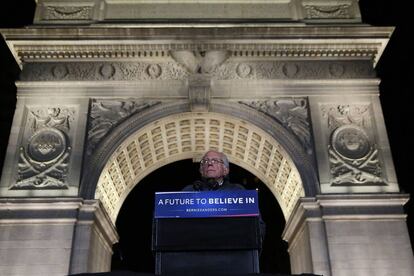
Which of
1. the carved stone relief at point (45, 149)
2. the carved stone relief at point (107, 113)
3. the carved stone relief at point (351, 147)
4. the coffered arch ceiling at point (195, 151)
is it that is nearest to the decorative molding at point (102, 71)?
the carved stone relief at point (107, 113)

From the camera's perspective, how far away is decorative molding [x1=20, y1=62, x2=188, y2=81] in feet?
58.4

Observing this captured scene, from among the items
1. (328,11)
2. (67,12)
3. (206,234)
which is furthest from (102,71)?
(206,234)

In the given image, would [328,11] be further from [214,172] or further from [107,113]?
[214,172]

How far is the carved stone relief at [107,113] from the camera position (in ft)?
55.8

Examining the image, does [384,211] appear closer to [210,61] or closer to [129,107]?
[210,61]

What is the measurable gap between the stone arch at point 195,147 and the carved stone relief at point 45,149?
3.49 feet

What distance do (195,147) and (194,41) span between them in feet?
16.0

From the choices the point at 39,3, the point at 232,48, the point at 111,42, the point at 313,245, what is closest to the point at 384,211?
the point at 313,245

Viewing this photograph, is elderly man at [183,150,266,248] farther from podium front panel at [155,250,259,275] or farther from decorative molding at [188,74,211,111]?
decorative molding at [188,74,211,111]

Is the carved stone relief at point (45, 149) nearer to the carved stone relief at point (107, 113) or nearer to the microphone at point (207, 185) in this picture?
the carved stone relief at point (107, 113)

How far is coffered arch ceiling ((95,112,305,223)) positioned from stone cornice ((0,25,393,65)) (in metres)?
2.55

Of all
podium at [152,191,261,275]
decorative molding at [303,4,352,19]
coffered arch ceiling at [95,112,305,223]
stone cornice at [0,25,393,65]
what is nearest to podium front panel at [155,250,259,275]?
podium at [152,191,261,275]

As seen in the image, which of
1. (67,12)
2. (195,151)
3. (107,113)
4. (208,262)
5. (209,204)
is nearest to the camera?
(208,262)

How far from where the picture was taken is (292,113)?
17422mm
